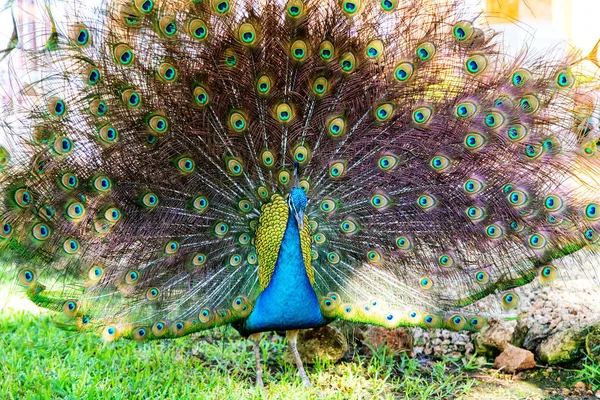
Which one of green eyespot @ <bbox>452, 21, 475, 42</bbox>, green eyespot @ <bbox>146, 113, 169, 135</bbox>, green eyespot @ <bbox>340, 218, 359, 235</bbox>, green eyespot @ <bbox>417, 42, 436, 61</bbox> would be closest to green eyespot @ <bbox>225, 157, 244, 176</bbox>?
green eyespot @ <bbox>146, 113, 169, 135</bbox>

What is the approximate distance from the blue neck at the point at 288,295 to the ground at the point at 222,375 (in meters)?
0.43

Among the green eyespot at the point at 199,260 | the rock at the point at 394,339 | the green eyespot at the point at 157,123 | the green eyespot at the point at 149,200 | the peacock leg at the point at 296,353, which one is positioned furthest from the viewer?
the rock at the point at 394,339

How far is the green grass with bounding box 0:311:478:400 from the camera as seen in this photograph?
141 inches

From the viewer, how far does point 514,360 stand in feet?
12.7

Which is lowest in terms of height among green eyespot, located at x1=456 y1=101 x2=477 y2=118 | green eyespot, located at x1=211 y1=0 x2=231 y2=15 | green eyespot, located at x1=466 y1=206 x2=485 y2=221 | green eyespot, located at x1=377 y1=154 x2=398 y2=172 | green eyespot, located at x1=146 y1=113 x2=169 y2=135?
green eyespot, located at x1=466 y1=206 x2=485 y2=221

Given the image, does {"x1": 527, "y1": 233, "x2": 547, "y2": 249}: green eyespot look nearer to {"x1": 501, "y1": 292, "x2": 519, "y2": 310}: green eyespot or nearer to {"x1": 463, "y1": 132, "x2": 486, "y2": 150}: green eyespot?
{"x1": 501, "y1": 292, "x2": 519, "y2": 310}: green eyespot

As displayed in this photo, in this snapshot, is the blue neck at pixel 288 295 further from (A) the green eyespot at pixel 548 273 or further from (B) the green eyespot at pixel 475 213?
(A) the green eyespot at pixel 548 273

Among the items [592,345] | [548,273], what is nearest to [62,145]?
[548,273]

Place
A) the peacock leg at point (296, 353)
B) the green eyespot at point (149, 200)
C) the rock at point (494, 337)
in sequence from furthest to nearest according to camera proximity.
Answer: the rock at point (494, 337) → the peacock leg at point (296, 353) → the green eyespot at point (149, 200)

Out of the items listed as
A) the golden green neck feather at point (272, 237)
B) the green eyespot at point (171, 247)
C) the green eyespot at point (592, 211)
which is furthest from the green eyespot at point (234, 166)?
the green eyespot at point (592, 211)

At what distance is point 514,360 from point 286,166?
184 centimetres

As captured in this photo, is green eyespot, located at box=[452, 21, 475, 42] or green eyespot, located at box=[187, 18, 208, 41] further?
green eyespot, located at box=[452, 21, 475, 42]

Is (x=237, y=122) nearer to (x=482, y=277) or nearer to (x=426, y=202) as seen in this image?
(x=426, y=202)

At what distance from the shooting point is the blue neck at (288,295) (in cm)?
343
